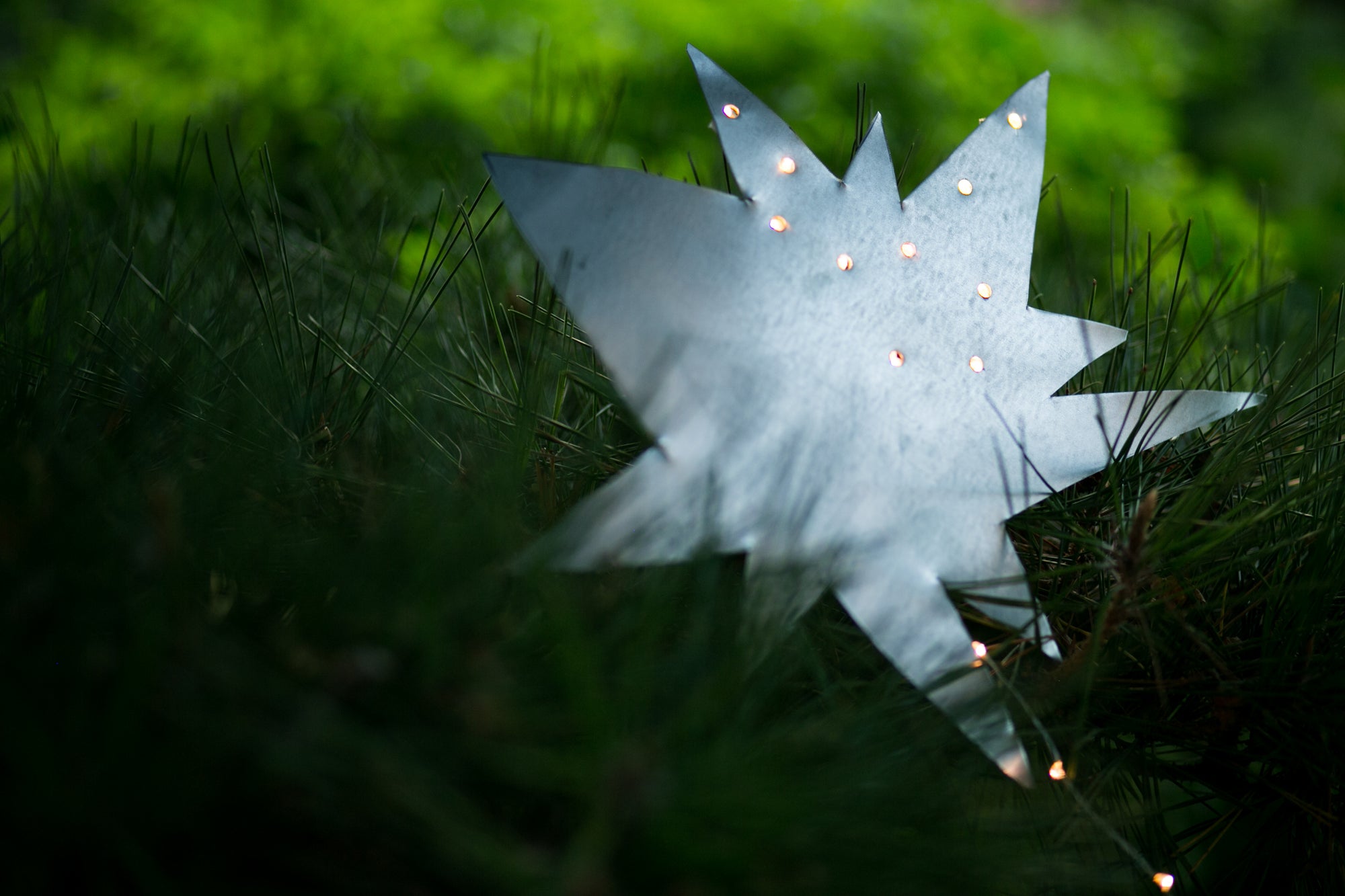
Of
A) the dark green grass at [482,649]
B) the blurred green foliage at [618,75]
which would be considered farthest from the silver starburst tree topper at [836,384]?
the blurred green foliage at [618,75]

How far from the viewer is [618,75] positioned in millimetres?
967

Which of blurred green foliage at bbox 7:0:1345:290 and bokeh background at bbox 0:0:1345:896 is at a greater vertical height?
blurred green foliage at bbox 7:0:1345:290

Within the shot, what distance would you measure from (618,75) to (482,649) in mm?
883

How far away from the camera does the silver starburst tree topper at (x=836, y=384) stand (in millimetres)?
247

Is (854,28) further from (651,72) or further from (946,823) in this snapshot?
(946,823)

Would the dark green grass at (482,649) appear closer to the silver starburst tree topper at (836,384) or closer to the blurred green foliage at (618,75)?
the silver starburst tree topper at (836,384)

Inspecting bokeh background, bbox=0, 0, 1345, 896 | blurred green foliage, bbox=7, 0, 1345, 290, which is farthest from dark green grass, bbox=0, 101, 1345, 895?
blurred green foliage, bbox=7, 0, 1345, 290

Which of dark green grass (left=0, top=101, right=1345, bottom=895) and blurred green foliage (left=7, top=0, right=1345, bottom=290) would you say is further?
blurred green foliage (left=7, top=0, right=1345, bottom=290)

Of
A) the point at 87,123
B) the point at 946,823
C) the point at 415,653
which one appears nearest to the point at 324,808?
the point at 415,653

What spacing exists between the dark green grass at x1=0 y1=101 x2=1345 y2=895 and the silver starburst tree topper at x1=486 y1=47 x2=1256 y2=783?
2cm

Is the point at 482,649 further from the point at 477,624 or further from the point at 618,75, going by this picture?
the point at 618,75

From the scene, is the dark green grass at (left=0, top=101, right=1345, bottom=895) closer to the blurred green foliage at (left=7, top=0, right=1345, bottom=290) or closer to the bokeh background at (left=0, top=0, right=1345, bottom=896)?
the bokeh background at (left=0, top=0, right=1345, bottom=896)

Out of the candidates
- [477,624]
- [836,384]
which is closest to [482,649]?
[477,624]

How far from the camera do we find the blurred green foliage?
3.77 ft
